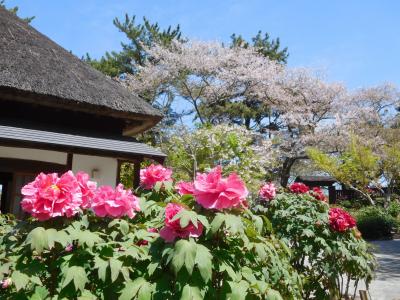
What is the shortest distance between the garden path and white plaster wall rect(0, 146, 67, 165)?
578 cm

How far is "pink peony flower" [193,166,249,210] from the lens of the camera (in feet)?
5.90

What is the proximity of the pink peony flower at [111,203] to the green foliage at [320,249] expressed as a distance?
2452mm

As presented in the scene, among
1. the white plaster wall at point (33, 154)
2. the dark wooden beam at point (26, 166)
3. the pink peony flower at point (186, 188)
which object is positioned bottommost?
the pink peony flower at point (186, 188)

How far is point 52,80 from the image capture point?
7.45m

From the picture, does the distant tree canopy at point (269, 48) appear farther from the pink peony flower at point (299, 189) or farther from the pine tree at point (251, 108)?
the pink peony flower at point (299, 189)

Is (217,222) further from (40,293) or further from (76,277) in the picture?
(40,293)

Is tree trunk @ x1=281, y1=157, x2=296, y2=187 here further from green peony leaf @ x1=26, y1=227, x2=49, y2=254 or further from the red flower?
green peony leaf @ x1=26, y1=227, x2=49, y2=254

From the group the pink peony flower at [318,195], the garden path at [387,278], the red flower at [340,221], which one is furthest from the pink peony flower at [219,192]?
the garden path at [387,278]

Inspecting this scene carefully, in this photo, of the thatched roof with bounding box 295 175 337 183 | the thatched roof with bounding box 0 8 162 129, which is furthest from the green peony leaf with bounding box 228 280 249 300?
the thatched roof with bounding box 295 175 337 183

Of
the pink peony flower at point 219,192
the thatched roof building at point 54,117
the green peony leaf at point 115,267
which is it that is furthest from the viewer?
the thatched roof building at point 54,117

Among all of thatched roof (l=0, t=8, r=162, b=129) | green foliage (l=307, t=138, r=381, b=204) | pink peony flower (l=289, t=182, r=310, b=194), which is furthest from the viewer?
green foliage (l=307, t=138, r=381, b=204)

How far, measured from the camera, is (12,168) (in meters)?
7.23

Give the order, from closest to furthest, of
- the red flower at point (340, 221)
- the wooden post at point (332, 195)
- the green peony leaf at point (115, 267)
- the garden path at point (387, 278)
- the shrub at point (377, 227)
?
the green peony leaf at point (115, 267) → the red flower at point (340, 221) → the garden path at point (387, 278) → the shrub at point (377, 227) → the wooden post at point (332, 195)

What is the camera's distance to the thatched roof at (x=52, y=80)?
700 centimetres
